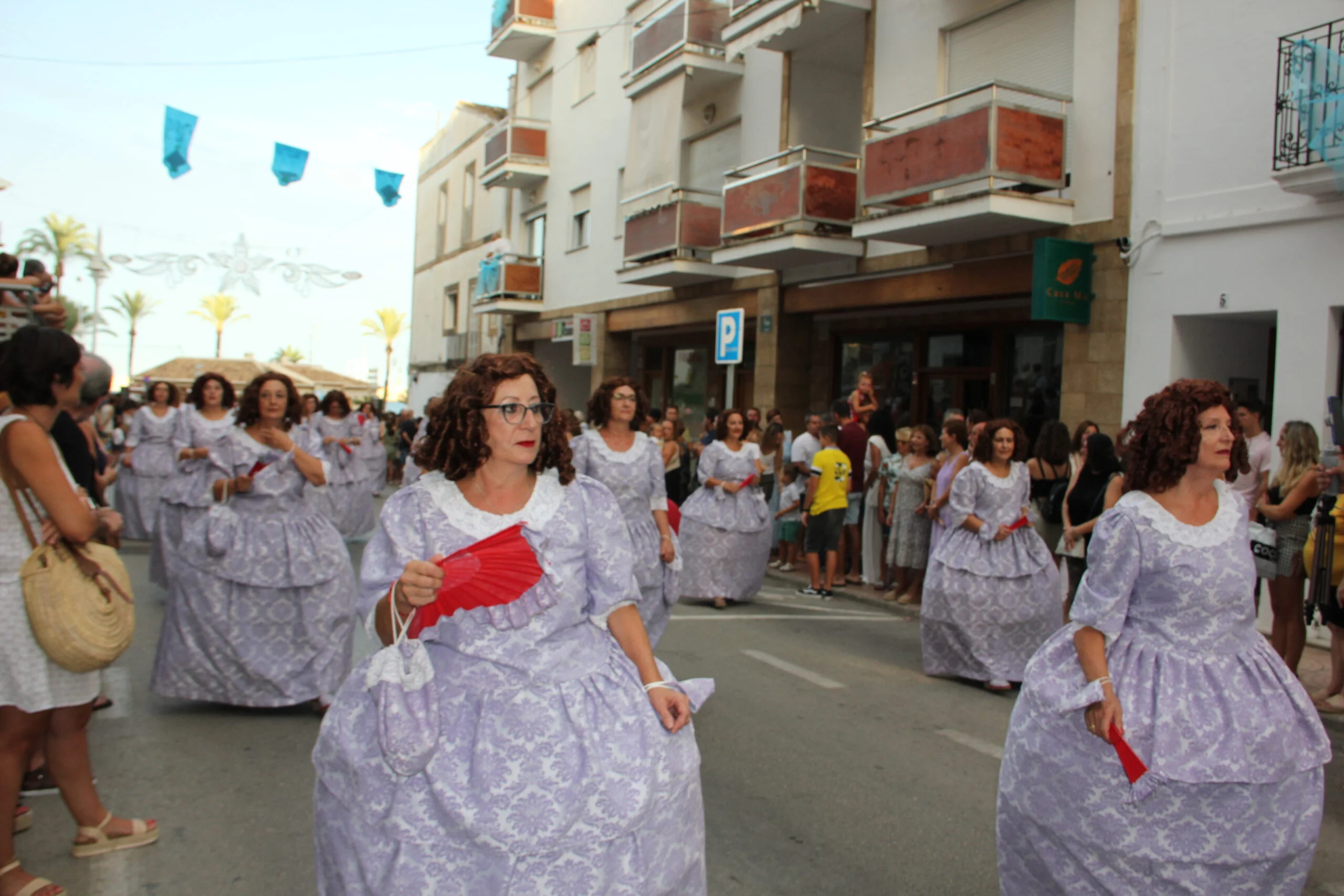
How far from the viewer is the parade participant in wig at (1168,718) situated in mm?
3250

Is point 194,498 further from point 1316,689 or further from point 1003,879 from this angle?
point 1316,689

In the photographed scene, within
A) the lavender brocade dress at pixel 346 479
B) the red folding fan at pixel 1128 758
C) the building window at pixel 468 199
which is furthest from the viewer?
the building window at pixel 468 199

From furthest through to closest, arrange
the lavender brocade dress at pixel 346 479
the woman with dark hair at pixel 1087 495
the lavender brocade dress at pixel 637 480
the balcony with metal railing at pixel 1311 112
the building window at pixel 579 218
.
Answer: the building window at pixel 579 218 → the lavender brocade dress at pixel 346 479 → the balcony with metal railing at pixel 1311 112 → the woman with dark hair at pixel 1087 495 → the lavender brocade dress at pixel 637 480

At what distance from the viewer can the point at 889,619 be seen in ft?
33.8

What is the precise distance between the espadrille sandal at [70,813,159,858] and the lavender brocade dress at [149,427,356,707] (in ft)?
5.57

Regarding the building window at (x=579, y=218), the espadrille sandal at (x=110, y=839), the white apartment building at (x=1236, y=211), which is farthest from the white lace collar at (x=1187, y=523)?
the building window at (x=579, y=218)

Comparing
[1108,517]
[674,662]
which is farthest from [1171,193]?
[1108,517]

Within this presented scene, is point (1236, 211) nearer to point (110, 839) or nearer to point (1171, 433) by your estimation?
point (1171, 433)

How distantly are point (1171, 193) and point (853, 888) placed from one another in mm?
9308

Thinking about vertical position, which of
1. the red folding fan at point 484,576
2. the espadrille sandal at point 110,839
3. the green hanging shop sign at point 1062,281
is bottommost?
the espadrille sandal at point 110,839

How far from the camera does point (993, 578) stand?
290 inches

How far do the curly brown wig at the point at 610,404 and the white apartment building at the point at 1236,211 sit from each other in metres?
6.10

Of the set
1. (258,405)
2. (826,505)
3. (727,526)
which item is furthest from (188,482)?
(826,505)

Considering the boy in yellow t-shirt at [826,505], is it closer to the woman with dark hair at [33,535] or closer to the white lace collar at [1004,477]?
the white lace collar at [1004,477]
